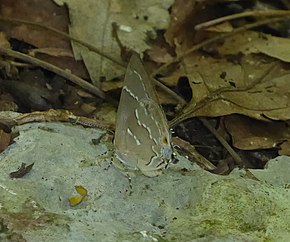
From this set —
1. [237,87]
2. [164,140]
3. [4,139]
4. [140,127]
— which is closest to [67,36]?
[237,87]

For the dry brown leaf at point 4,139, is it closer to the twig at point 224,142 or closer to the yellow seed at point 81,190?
the yellow seed at point 81,190

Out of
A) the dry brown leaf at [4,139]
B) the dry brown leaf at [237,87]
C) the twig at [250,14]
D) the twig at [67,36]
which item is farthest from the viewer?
the twig at [250,14]

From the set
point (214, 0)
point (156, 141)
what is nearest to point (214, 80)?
point (214, 0)

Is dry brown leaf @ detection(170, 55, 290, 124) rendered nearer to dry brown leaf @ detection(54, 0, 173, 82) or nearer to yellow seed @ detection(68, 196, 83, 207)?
dry brown leaf @ detection(54, 0, 173, 82)

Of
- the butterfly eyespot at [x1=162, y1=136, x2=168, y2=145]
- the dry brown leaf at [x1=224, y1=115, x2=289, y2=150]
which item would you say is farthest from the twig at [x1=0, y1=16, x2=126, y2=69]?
the butterfly eyespot at [x1=162, y1=136, x2=168, y2=145]

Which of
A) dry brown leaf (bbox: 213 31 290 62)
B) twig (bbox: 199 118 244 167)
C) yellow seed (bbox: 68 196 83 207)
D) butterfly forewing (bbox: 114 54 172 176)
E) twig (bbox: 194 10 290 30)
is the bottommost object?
twig (bbox: 199 118 244 167)

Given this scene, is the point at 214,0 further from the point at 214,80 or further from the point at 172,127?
the point at 172,127

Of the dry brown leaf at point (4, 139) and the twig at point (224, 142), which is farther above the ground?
the dry brown leaf at point (4, 139)

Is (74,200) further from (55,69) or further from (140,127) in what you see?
(55,69)

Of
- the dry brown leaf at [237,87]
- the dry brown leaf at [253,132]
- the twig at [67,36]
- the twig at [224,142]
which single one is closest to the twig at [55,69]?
the twig at [67,36]
